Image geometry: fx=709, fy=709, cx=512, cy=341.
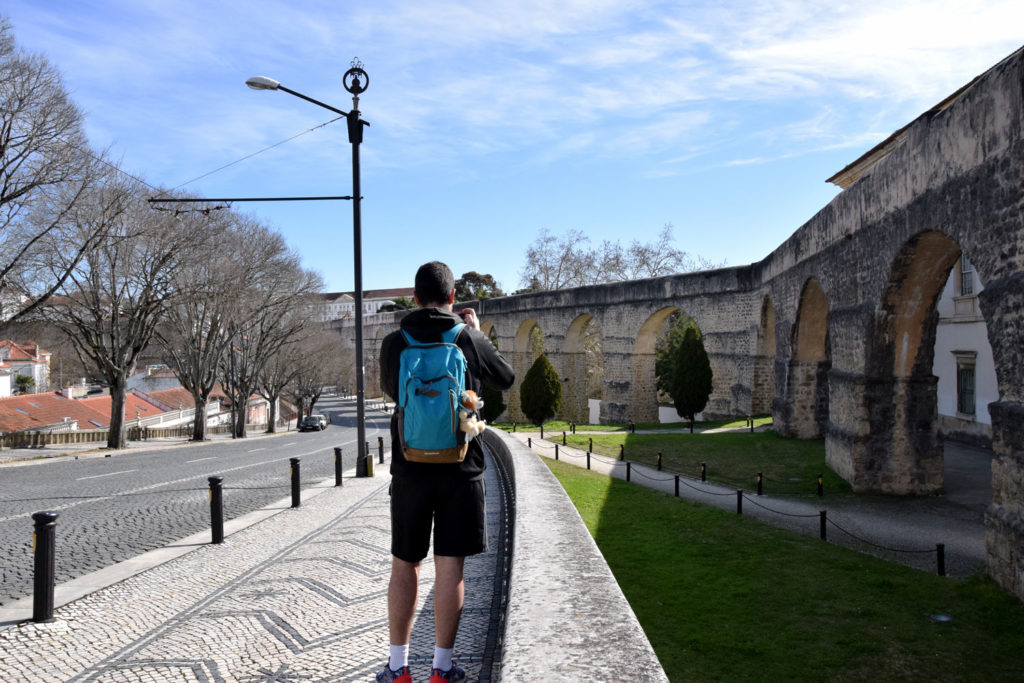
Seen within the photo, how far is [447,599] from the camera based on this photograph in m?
2.78

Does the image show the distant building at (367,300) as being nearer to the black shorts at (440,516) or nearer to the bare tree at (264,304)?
the bare tree at (264,304)

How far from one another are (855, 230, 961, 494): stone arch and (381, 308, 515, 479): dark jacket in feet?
33.4

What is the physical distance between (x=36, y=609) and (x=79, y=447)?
21610 mm

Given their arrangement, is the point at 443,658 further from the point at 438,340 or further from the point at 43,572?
the point at 43,572

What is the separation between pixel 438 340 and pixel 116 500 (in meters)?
8.76

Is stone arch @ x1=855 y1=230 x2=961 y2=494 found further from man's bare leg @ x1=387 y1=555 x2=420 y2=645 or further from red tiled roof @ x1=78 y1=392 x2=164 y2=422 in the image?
red tiled roof @ x1=78 y1=392 x2=164 y2=422

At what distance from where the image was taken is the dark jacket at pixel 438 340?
2828 mm

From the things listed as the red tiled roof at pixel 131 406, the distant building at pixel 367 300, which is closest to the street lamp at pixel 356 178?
the red tiled roof at pixel 131 406

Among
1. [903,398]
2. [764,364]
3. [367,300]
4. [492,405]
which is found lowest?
[492,405]

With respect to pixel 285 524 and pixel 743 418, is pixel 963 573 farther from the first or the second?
pixel 743 418

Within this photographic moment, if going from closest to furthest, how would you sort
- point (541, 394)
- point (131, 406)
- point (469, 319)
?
point (469, 319) → point (541, 394) → point (131, 406)

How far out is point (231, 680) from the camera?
3408mm

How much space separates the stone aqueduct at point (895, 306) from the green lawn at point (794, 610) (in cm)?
90

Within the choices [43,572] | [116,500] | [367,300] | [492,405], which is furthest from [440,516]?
[367,300]
